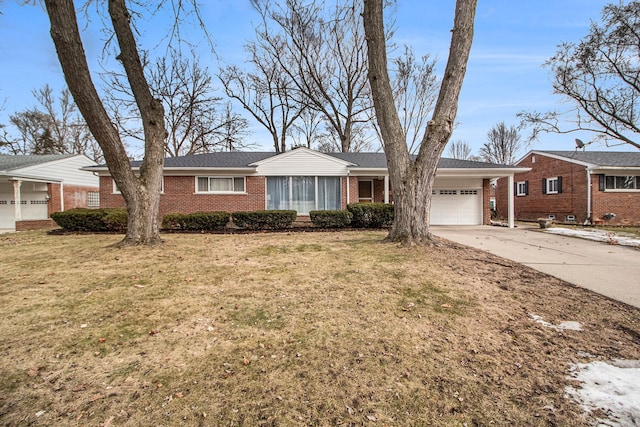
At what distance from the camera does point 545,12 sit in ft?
29.9

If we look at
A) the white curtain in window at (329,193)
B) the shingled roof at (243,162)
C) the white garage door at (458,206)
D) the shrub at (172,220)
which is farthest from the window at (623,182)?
the shrub at (172,220)

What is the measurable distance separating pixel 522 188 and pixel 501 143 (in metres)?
22.5

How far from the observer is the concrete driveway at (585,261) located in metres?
4.64

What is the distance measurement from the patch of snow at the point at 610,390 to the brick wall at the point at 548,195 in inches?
621

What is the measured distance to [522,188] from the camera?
21531 mm

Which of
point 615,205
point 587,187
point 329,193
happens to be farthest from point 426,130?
point 615,205

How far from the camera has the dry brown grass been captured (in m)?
2.07

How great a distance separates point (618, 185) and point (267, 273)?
21092mm

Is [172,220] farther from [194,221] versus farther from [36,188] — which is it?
[36,188]

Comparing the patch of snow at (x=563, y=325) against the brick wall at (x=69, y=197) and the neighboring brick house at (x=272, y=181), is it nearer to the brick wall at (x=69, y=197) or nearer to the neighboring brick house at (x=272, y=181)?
the neighboring brick house at (x=272, y=181)

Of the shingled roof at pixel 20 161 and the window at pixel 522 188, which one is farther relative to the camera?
the window at pixel 522 188

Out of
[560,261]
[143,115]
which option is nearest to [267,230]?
[143,115]

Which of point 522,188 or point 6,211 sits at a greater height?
point 522,188

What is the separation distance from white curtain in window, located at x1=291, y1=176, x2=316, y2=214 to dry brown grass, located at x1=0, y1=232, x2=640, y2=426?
9230mm
